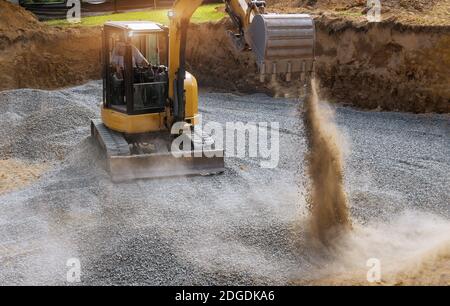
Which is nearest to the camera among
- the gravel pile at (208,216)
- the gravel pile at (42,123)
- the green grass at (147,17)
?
the gravel pile at (208,216)

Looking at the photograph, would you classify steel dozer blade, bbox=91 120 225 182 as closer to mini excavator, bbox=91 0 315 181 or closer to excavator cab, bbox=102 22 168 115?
mini excavator, bbox=91 0 315 181

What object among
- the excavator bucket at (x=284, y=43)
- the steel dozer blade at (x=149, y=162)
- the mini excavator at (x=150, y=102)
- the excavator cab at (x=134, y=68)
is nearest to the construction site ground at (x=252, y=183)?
the steel dozer blade at (x=149, y=162)

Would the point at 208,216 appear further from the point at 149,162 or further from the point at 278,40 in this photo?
the point at 278,40

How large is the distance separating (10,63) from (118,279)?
13.9m

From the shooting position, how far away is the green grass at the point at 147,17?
19656 mm

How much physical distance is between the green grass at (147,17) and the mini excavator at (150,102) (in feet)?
30.9

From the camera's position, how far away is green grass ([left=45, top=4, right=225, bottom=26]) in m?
19.7

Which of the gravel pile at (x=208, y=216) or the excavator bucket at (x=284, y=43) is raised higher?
the excavator bucket at (x=284, y=43)

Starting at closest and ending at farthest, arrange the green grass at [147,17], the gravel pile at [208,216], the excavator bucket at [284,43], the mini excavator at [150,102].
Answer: the gravel pile at [208,216]
the excavator bucket at [284,43]
the mini excavator at [150,102]
the green grass at [147,17]

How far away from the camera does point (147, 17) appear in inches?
797

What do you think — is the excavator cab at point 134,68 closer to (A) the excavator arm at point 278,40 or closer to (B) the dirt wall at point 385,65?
(A) the excavator arm at point 278,40

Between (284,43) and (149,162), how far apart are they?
3615mm

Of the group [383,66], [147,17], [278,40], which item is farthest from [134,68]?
[147,17]

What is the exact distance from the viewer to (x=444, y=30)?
1366 cm
